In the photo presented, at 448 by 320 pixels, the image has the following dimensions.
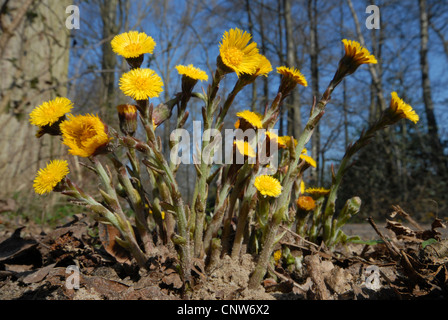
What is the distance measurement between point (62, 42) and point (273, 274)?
424 cm

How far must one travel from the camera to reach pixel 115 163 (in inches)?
42.4

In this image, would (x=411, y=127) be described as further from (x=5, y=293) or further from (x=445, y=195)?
(x=5, y=293)

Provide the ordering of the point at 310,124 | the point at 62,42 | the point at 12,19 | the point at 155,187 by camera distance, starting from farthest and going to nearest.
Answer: the point at 62,42
the point at 12,19
the point at 155,187
the point at 310,124

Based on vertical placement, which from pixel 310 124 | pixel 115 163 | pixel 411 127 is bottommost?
pixel 115 163

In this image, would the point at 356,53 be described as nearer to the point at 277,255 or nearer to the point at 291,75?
the point at 291,75

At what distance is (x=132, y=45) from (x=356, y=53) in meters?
0.77

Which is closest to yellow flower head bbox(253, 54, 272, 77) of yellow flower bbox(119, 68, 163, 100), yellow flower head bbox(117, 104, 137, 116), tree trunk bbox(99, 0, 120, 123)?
yellow flower bbox(119, 68, 163, 100)

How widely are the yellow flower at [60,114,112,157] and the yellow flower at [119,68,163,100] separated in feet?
0.47

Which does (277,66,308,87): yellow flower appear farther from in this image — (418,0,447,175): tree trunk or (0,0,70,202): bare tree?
(418,0,447,175): tree trunk

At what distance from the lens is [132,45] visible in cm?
98

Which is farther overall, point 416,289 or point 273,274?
point 273,274

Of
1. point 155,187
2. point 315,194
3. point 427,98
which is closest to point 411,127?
point 427,98

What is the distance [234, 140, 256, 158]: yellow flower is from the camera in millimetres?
1062
